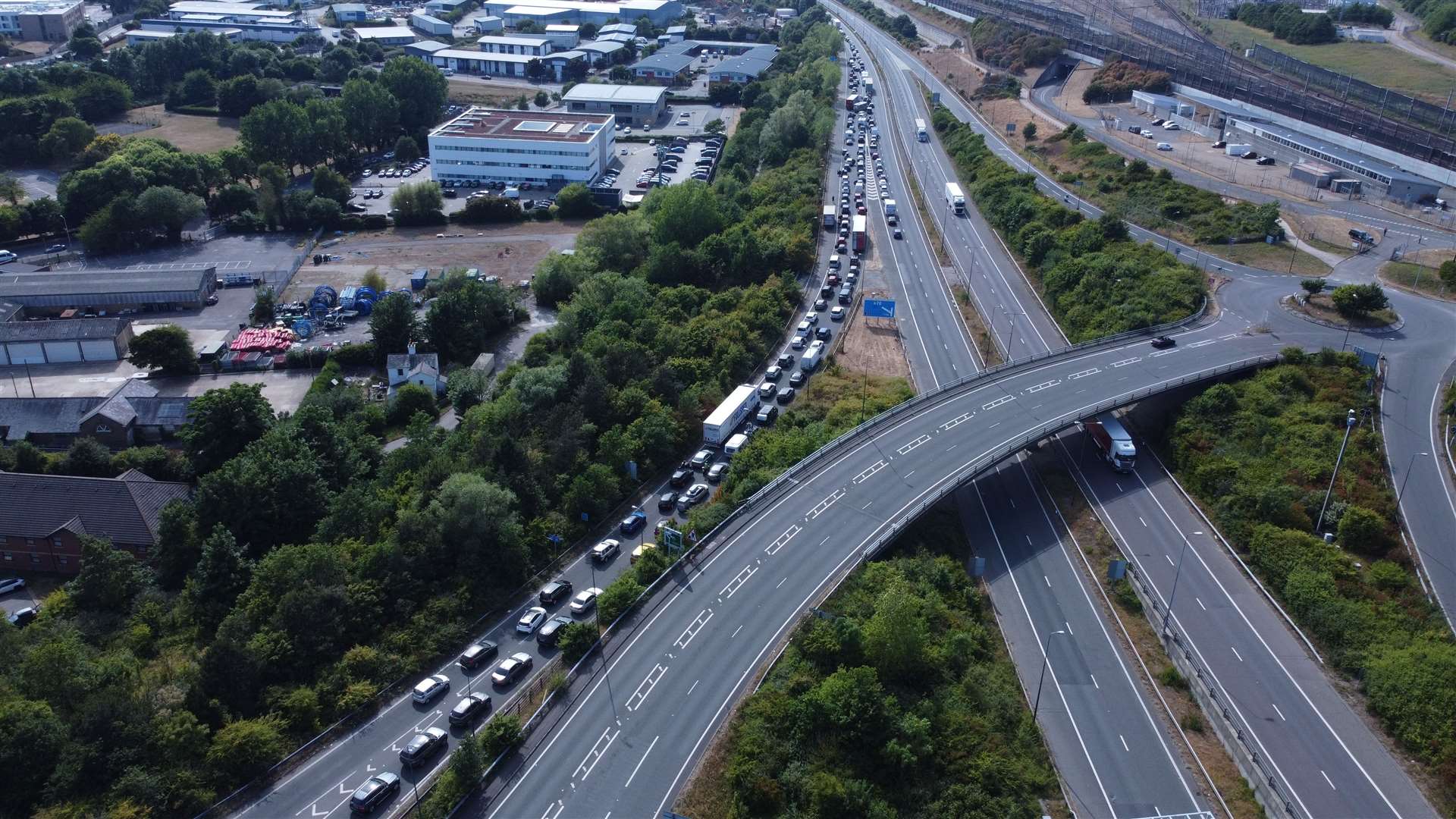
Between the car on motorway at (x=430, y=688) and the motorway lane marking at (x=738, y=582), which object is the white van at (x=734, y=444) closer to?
the motorway lane marking at (x=738, y=582)

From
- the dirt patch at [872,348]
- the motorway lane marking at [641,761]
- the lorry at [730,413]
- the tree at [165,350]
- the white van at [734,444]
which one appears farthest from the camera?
the tree at [165,350]

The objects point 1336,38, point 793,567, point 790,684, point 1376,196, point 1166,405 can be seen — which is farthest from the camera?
point 1336,38

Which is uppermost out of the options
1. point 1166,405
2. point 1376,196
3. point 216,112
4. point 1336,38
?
point 1336,38

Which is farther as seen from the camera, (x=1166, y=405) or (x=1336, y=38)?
(x=1336, y=38)

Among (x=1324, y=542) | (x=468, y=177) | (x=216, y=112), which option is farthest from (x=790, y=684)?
(x=216, y=112)

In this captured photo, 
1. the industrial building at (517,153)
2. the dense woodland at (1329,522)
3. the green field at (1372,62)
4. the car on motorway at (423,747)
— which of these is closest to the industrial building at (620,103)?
the industrial building at (517,153)

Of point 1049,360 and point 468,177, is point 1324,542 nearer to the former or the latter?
point 1049,360

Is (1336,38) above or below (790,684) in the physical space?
above
